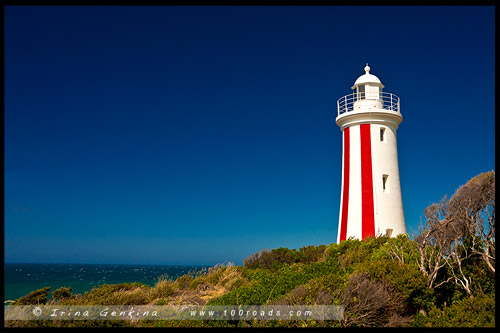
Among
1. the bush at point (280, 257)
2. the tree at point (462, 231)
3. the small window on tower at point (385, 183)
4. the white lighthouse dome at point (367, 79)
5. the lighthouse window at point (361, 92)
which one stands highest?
the white lighthouse dome at point (367, 79)

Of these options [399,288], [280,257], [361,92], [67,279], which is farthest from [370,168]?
[67,279]

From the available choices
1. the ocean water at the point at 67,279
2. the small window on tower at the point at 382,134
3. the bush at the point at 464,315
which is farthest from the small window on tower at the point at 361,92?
the bush at the point at 464,315

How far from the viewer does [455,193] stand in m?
9.88

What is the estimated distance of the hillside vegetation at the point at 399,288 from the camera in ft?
23.2

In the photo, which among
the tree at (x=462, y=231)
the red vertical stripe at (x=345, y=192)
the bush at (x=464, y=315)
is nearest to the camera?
the bush at (x=464, y=315)

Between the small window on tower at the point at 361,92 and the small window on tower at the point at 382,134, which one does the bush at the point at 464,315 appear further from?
the small window on tower at the point at 361,92

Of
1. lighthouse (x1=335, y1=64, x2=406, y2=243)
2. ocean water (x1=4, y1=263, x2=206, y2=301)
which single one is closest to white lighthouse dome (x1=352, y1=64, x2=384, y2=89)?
lighthouse (x1=335, y1=64, x2=406, y2=243)

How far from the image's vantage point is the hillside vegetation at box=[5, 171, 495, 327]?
707cm

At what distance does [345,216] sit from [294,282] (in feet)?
22.9

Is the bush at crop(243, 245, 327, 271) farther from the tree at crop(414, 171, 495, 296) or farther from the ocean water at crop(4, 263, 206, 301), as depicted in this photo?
the tree at crop(414, 171, 495, 296)

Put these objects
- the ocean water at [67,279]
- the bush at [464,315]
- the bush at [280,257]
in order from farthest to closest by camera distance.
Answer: the ocean water at [67,279] → the bush at [280,257] → the bush at [464,315]

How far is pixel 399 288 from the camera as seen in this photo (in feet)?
25.3
